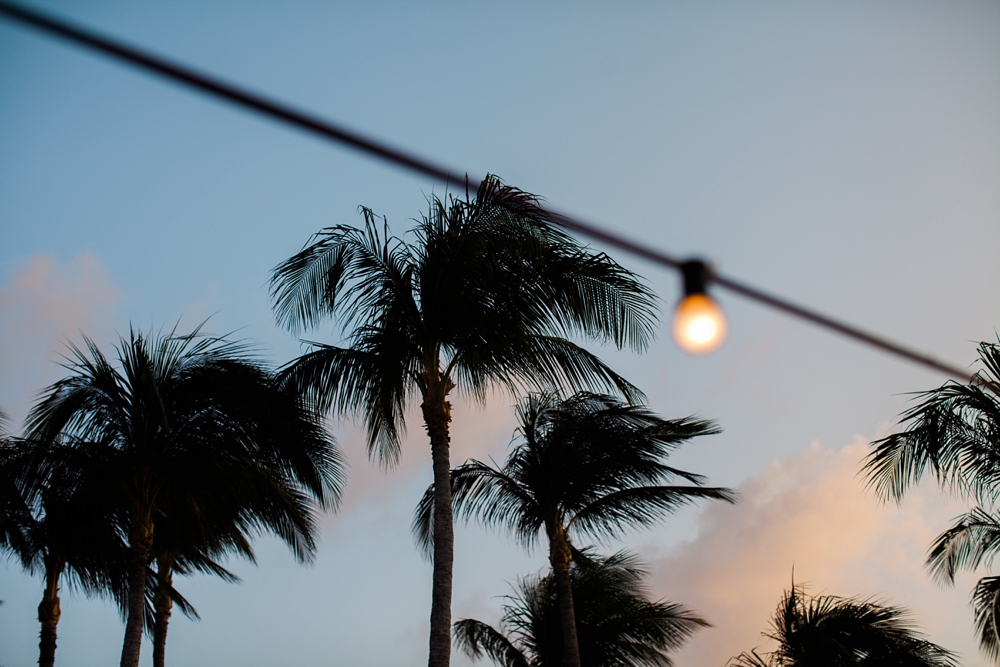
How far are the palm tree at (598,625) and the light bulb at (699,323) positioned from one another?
10.8 m

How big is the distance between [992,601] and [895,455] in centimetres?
251

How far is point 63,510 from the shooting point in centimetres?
1009

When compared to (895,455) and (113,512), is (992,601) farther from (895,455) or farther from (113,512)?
(113,512)

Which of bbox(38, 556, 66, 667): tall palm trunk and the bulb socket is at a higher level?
bbox(38, 556, 66, 667): tall palm trunk

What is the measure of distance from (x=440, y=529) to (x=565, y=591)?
420 cm

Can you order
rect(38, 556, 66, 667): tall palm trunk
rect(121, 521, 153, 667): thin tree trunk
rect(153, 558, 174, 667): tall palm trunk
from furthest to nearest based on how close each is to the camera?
rect(153, 558, 174, 667): tall palm trunk
rect(38, 556, 66, 667): tall palm trunk
rect(121, 521, 153, 667): thin tree trunk

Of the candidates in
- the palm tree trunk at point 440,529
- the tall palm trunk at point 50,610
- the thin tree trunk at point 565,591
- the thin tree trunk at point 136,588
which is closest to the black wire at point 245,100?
the palm tree trunk at point 440,529

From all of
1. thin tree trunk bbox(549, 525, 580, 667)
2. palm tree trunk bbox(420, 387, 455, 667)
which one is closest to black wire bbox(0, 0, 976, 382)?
palm tree trunk bbox(420, 387, 455, 667)

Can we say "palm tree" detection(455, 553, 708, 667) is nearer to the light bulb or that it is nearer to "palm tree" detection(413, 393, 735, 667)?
"palm tree" detection(413, 393, 735, 667)

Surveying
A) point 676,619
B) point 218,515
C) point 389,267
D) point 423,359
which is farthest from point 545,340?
point 676,619

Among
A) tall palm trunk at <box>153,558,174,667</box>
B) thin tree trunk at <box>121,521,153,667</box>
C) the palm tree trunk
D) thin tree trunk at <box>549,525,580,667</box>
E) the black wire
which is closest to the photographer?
the black wire

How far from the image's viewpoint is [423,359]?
31.2ft

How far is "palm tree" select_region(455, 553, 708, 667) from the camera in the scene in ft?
46.3

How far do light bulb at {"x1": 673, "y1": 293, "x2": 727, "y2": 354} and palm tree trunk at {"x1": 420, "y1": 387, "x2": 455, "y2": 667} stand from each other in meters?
5.78
